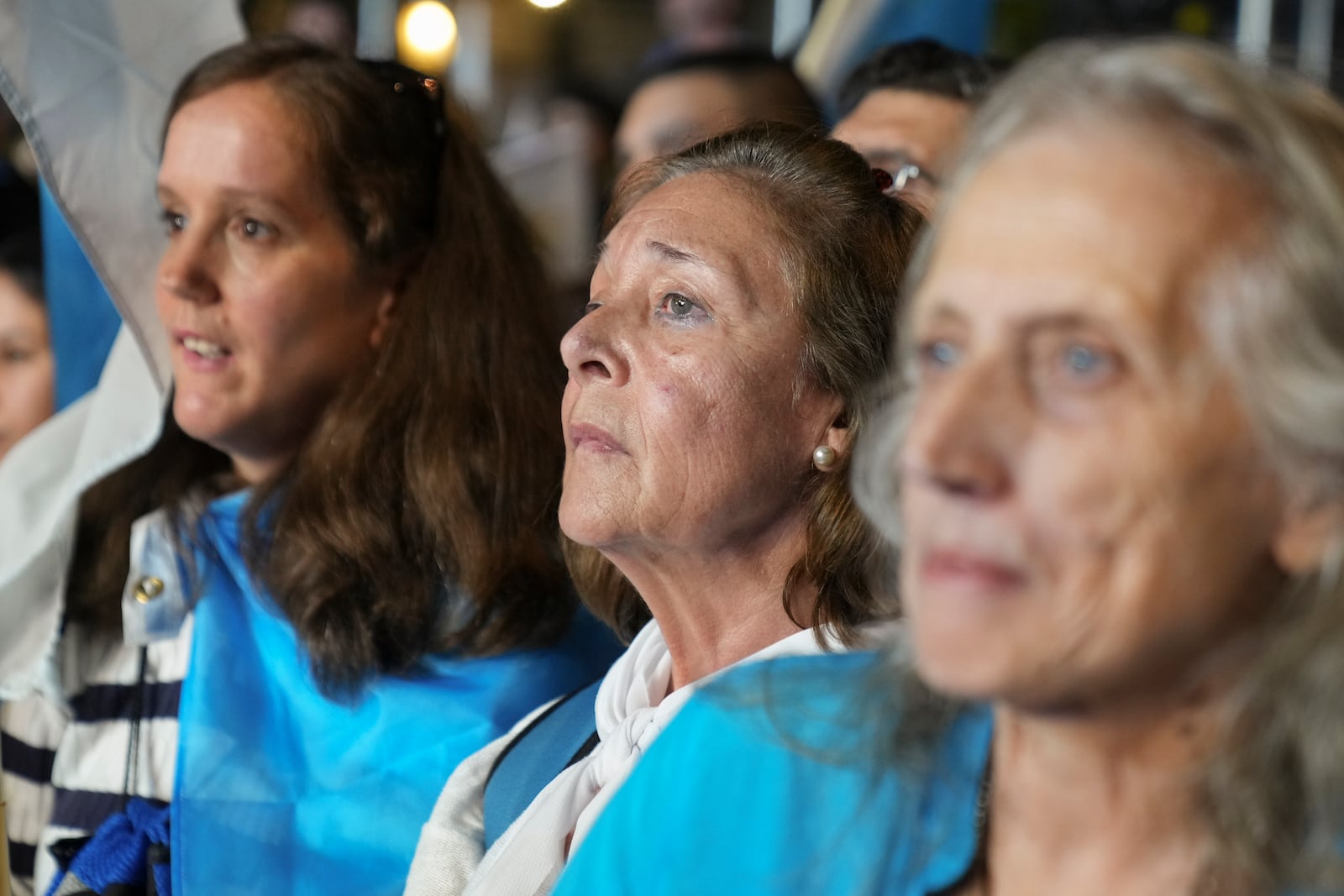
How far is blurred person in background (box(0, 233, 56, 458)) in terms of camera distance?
2646mm

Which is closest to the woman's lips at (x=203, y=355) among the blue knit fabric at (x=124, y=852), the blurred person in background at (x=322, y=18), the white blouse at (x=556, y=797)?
the blue knit fabric at (x=124, y=852)

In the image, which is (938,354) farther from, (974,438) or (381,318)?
(381,318)

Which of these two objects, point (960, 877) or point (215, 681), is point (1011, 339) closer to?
point (960, 877)

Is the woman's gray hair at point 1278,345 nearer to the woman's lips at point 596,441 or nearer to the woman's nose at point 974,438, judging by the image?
the woman's nose at point 974,438

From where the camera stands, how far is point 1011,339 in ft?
3.02

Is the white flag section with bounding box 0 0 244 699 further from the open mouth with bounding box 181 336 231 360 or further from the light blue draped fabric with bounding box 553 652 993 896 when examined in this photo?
the light blue draped fabric with bounding box 553 652 993 896

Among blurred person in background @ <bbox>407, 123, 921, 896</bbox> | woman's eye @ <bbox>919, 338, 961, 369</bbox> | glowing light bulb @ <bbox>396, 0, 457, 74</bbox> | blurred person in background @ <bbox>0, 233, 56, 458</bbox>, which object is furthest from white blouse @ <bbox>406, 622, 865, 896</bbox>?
glowing light bulb @ <bbox>396, 0, 457, 74</bbox>

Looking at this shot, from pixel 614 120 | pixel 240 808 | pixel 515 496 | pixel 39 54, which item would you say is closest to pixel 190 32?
pixel 39 54

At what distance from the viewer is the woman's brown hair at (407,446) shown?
200 cm

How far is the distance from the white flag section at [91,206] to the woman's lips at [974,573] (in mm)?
1635

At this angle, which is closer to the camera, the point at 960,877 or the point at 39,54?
the point at 960,877

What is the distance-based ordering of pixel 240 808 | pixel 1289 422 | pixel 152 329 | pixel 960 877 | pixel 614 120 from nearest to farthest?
pixel 1289 422, pixel 960 877, pixel 240 808, pixel 152 329, pixel 614 120

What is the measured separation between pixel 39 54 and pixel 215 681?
Answer: 3.19ft

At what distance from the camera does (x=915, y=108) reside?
2.41 meters
